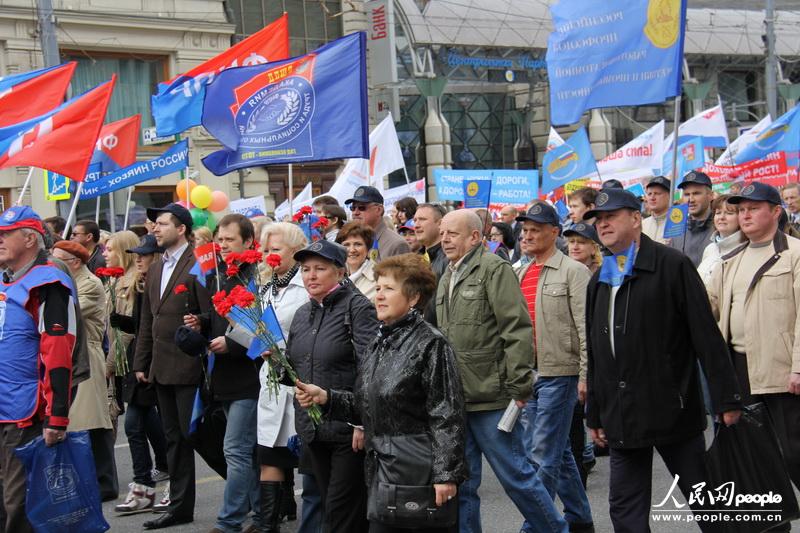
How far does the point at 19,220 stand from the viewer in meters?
6.53

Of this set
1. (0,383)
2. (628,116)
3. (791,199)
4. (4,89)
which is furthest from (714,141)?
(628,116)

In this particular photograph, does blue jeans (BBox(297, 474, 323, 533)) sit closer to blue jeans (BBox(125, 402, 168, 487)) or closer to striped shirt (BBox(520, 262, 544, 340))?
striped shirt (BBox(520, 262, 544, 340))

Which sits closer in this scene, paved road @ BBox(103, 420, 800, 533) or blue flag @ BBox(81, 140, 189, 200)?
paved road @ BBox(103, 420, 800, 533)

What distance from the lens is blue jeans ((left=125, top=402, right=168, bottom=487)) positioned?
8391mm

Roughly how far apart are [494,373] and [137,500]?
346cm

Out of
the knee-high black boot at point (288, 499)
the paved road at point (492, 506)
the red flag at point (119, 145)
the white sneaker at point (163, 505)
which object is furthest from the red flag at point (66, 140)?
the knee-high black boot at point (288, 499)

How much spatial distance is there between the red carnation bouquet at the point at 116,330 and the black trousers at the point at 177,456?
1094 mm

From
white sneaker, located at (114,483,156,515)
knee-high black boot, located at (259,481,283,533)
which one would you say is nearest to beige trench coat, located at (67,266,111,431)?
white sneaker, located at (114,483,156,515)

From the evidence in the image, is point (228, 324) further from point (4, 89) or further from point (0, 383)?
point (4, 89)

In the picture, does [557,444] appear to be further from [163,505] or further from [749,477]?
[163,505]

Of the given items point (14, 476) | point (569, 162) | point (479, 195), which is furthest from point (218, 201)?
point (14, 476)

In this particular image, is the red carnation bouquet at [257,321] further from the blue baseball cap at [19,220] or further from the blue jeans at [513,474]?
the blue baseball cap at [19,220]

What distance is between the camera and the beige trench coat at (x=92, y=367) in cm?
823

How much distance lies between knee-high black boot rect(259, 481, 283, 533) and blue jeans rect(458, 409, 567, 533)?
1.34 meters
